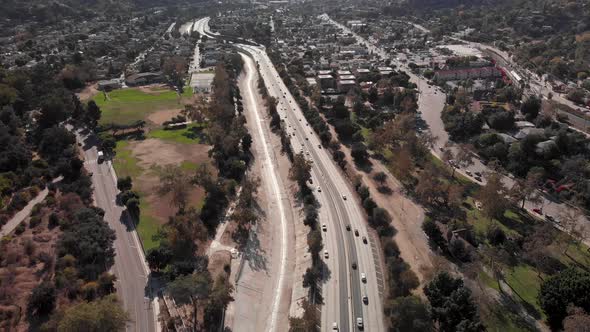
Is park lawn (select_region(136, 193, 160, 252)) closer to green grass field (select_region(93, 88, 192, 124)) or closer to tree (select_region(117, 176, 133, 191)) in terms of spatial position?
tree (select_region(117, 176, 133, 191))

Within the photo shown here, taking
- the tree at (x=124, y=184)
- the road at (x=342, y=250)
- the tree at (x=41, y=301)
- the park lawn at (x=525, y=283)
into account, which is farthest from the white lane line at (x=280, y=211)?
the park lawn at (x=525, y=283)

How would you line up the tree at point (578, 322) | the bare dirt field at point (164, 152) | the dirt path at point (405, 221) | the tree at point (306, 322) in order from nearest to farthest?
1. the tree at point (578, 322)
2. the tree at point (306, 322)
3. the dirt path at point (405, 221)
4. the bare dirt field at point (164, 152)

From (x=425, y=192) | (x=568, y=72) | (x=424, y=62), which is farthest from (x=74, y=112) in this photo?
(x=568, y=72)

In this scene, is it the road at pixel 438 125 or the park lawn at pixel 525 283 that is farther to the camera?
the road at pixel 438 125

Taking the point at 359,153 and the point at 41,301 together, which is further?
the point at 359,153

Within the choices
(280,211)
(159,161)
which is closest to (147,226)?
(280,211)

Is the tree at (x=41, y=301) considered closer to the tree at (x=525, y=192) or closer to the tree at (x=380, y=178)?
the tree at (x=380, y=178)

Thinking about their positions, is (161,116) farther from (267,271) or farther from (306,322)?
(306,322)
